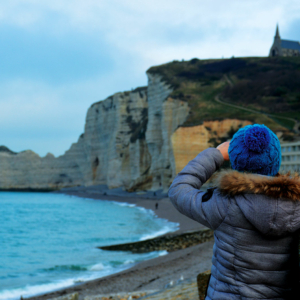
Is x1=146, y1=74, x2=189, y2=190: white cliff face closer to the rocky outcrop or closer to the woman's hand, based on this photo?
the rocky outcrop

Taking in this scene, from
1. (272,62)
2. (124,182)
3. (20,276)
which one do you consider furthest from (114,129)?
(20,276)

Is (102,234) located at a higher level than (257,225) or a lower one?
lower

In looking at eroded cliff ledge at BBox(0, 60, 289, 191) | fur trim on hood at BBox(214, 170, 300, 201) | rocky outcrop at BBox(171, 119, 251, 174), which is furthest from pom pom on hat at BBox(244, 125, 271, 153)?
rocky outcrop at BBox(171, 119, 251, 174)

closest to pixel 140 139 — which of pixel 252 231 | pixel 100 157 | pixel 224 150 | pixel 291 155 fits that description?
pixel 100 157

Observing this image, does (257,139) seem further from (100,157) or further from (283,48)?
(283,48)

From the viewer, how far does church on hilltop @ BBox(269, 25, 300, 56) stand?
267 ft

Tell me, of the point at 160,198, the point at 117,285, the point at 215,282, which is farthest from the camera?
the point at 160,198

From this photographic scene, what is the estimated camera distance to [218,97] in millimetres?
55188

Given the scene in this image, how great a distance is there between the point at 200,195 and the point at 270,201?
0.33 m

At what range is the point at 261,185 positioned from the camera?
145 centimetres

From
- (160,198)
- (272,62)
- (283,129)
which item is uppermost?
(272,62)

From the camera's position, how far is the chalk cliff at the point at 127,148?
41.5 metres

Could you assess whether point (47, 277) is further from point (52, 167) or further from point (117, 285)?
point (52, 167)

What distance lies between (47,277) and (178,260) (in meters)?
4.97
